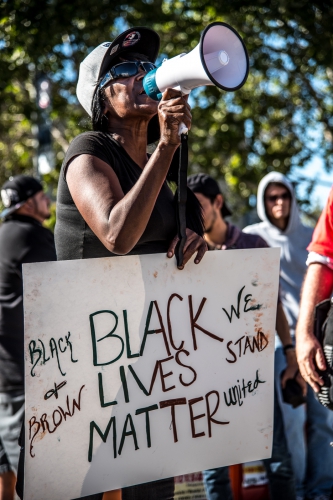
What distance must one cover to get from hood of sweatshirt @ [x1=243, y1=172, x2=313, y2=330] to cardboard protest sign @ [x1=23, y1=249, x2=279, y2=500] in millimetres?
2302

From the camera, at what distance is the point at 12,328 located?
10.9 ft

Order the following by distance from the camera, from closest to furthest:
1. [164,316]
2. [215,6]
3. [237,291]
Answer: [164,316] < [237,291] < [215,6]

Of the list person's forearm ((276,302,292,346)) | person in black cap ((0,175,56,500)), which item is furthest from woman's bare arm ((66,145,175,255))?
person's forearm ((276,302,292,346))

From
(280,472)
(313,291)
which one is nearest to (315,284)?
(313,291)

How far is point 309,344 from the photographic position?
231 cm

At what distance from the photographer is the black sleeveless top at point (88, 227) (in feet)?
6.00

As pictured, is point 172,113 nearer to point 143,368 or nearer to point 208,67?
point 208,67

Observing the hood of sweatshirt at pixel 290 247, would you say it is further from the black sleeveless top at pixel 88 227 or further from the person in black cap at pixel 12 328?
the black sleeveless top at pixel 88 227

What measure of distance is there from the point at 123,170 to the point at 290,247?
277 cm

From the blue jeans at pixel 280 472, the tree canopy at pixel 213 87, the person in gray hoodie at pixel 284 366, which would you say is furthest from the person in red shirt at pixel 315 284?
the tree canopy at pixel 213 87

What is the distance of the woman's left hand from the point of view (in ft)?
6.12

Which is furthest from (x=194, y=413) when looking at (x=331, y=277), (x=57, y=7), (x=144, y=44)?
(x=57, y=7)

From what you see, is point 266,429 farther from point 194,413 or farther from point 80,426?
point 80,426

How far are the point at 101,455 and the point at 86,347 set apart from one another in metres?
0.29
